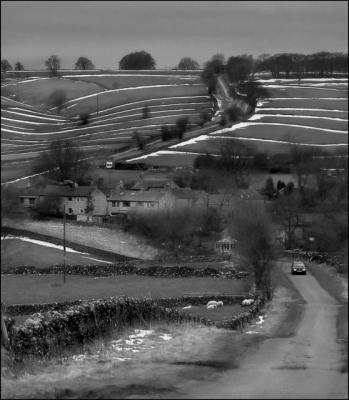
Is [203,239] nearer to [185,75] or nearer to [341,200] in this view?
[341,200]

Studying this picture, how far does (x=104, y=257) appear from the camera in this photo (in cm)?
5347

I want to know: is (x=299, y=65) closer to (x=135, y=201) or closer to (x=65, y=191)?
(x=135, y=201)

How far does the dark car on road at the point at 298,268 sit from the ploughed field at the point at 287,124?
3586 millimetres

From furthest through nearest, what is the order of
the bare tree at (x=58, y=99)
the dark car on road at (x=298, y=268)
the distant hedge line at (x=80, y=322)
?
the bare tree at (x=58, y=99) → the dark car on road at (x=298, y=268) → the distant hedge line at (x=80, y=322)

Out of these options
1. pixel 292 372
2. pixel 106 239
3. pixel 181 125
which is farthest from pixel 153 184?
pixel 292 372

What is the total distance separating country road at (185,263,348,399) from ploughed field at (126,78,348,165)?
8940 millimetres

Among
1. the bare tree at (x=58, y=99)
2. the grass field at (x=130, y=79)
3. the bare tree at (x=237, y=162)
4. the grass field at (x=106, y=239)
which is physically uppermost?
the grass field at (x=130, y=79)

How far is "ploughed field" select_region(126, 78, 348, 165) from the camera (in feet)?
108

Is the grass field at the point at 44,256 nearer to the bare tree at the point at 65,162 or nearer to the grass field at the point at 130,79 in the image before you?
the bare tree at the point at 65,162

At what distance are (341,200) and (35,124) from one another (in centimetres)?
6349

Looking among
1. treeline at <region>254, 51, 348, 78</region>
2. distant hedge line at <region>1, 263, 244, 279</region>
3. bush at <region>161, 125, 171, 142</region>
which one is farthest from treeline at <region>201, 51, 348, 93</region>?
distant hedge line at <region>1, 263, 244, 279</region>

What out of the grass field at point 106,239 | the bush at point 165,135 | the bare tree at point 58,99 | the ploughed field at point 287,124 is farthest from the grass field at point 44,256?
the bare tree at point 58,99

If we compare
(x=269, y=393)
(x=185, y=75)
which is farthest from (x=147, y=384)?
(x=185, y=75)

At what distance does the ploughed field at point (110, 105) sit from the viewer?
6581cm
